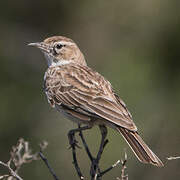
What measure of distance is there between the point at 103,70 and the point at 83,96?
5.26m

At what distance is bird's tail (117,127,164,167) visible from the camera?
18.4 feet

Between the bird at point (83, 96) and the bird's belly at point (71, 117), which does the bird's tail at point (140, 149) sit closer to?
the bird at point (83, 96)

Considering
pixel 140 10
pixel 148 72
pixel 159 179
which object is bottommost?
pixel 159 179

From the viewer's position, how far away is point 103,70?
11.7m

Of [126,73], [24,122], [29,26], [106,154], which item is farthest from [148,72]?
[29,26]

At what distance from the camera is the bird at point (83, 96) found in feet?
19.4

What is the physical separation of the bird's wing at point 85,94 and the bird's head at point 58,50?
22 cm

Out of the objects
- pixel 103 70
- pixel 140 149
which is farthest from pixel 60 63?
pixel 103 70

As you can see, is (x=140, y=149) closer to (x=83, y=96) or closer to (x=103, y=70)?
(x=83, y=96)

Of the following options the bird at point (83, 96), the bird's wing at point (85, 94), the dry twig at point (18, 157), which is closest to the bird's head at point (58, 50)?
Answer: the bird at point (83, 96)

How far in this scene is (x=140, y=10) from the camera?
12.1 metres

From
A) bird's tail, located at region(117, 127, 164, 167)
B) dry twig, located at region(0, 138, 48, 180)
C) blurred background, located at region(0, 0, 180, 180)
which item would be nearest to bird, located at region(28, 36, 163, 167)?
bird's tail, located at region(117, 127, 164, 167)

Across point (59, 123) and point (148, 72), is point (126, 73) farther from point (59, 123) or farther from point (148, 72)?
point (59, 123)

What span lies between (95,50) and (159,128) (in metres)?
2.97
